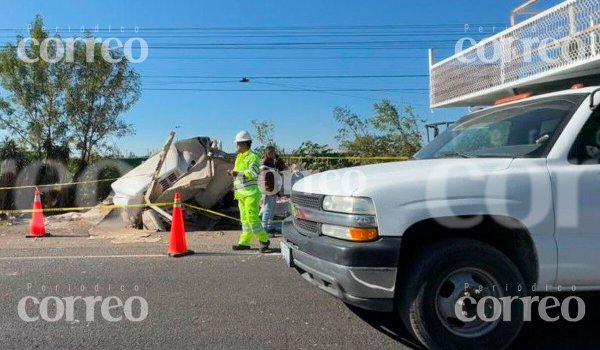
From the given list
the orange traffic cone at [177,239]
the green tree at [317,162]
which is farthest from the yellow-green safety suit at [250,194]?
the green tree at [317,162]

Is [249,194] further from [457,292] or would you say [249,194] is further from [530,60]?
[457,292]

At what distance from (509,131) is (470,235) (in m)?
1.09

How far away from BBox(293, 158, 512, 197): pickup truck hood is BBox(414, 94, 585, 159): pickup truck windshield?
0.88 ft

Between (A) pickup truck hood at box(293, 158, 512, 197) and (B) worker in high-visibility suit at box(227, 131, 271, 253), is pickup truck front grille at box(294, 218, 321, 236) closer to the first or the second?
(A) pickup truck hood at box(293, 158, 512, 197)

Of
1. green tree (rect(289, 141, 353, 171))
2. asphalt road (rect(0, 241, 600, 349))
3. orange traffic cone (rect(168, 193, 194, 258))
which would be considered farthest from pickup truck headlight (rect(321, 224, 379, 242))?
green tree (rect(289, 141, 353, 171))

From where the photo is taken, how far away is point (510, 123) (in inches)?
174

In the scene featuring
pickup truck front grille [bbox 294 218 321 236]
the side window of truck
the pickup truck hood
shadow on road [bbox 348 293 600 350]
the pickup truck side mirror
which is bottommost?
shadow on road [bbox 348 293 600 350]

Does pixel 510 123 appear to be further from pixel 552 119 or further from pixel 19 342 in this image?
pixel 19 342

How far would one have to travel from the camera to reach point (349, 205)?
12.2ft

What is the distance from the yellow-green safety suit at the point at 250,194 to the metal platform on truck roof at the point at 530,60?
268cm

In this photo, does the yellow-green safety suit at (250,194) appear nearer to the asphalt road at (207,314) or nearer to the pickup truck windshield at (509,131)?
the asphalt road at (207,314)

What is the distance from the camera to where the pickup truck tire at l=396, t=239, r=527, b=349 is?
3665mm

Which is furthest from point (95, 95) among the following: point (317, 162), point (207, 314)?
point (207, 314)

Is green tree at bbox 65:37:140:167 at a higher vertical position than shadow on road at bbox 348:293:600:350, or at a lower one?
higher
